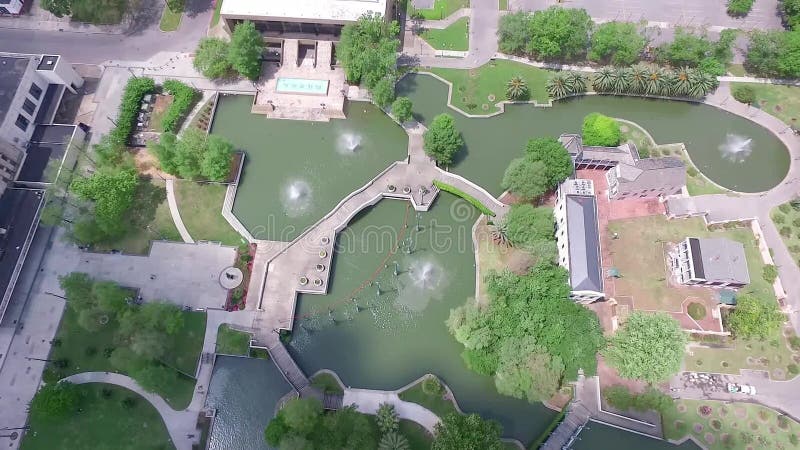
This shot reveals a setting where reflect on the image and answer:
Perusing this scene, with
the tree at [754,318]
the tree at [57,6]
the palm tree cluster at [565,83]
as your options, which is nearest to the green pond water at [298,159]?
the palm tree cluster at [565,83]

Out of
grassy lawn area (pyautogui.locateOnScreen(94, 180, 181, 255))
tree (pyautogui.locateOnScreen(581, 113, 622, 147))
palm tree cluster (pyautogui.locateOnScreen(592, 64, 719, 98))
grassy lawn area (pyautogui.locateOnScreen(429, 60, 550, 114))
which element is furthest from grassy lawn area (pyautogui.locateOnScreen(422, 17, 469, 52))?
grassy lawn area (pyautogui.locateOnScreen(94, 180, 181, 255))

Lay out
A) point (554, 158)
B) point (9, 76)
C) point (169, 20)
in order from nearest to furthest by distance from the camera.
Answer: point (554, 158), point (9, 76), point (169, 20)

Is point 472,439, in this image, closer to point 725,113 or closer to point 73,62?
point 725,113

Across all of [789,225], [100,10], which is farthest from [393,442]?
[100,10]

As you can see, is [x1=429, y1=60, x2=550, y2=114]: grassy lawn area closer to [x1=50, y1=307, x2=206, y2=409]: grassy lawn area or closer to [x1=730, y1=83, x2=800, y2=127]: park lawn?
[x1=730, y1=83, x2=800, y2=127]: park lawn

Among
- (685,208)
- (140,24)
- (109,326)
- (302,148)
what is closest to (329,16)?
(302,148)

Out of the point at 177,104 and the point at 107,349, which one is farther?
the point at 177,104

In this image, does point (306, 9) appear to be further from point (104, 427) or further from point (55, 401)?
point (104, 427)
